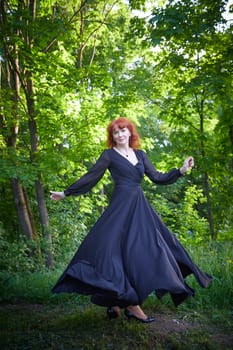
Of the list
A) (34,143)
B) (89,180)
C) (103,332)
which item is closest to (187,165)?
(89,180)

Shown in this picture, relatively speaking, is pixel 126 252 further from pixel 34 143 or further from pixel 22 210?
pixel 22 210

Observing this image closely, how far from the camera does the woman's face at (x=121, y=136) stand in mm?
3727

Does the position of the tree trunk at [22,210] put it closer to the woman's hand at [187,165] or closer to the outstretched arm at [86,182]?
the outstretched arm at [86,182]

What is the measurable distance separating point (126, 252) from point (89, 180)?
79 centimetres

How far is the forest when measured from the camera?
374 centimetres

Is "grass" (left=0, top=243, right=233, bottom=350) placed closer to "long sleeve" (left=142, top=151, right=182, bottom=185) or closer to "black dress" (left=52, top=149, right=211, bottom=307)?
"black dress" (left=52, top=149, right=211, bottom=307)

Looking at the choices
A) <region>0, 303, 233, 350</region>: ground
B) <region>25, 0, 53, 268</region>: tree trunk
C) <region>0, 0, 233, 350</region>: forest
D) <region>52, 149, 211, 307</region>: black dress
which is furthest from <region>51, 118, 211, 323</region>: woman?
<region>25, 0, 53, 268</region>: tree trunk

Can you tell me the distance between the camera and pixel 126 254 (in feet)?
10.3

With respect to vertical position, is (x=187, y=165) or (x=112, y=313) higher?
(x=187, y=165)

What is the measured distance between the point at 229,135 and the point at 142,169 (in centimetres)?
294

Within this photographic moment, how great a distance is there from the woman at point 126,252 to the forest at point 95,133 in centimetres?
39

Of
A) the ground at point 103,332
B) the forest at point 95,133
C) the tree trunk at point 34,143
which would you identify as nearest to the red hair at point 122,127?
the forest at point 95,133

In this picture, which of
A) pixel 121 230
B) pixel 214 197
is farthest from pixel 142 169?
pixel 214 197

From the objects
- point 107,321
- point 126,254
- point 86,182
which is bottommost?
point 107,321
